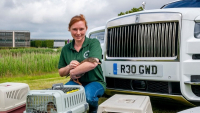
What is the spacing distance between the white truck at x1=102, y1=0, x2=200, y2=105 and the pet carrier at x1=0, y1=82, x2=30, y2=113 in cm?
130

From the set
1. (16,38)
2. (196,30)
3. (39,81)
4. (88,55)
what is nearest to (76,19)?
(88,55)

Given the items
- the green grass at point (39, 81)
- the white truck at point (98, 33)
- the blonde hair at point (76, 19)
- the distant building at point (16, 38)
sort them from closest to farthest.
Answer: the blonde hair at point (76, 19), the white truck at point (98, 33), the green grass at point (39, 81), the distant building at point (16, 38)

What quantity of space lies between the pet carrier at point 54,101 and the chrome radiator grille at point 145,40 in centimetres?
131

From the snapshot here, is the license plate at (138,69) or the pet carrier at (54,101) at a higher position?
the license plate at (138,69)

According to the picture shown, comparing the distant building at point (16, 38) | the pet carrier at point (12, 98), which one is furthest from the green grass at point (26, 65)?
Result: the distant building at point (16, 38)

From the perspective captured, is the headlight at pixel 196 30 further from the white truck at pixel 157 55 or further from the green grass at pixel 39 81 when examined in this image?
the green grass at pixel 39 81

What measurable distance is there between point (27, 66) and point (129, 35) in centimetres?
639

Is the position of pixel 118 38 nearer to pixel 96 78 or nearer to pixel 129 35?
pixel 129 35

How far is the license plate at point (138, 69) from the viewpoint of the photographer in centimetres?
314

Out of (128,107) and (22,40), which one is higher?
(22,40)

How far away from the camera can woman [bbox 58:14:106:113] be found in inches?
108

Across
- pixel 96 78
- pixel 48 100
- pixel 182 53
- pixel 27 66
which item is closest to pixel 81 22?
pixel 96 78

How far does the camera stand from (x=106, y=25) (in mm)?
3812

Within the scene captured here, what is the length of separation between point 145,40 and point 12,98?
1951 millimetres
